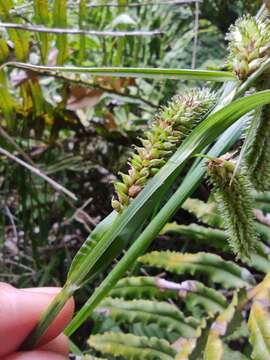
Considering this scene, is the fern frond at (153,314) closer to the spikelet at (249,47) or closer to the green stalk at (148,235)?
the green stalk at (148,235)

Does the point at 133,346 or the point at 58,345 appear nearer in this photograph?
the point at 58,345

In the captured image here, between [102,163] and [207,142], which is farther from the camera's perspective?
[102,163]

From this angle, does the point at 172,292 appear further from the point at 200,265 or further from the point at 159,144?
the point at 159,144

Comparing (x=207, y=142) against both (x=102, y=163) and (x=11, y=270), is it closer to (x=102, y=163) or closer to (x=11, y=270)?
(x=102, y=163)

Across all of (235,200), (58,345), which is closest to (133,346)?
(58,345)

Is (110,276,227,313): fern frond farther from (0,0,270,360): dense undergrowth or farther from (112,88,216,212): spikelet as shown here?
(112,88,216,212): spikelet

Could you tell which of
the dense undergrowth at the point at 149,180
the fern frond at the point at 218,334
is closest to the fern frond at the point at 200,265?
the dense undergrowth at the point at 149,180

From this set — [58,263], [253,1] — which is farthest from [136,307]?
[253,1]
